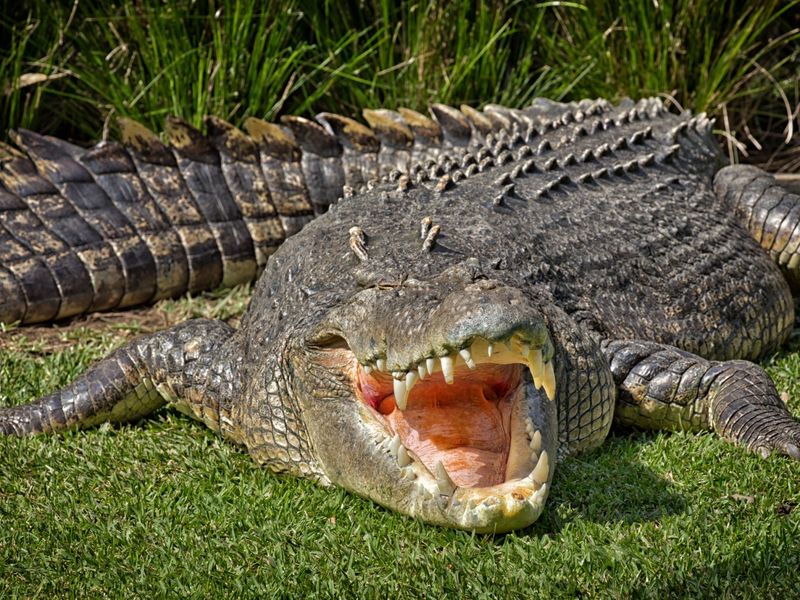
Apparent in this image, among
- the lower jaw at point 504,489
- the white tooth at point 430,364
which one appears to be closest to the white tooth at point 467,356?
the white tooth at point 430,364

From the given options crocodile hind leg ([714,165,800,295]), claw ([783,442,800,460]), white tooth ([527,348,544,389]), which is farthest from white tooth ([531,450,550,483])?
crocodile hind leg ([714,165,800,295])

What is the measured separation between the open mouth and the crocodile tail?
182 cm

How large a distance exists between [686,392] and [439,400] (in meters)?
1.09

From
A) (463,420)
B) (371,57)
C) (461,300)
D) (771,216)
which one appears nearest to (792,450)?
(463,420)

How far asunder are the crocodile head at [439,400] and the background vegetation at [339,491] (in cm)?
15

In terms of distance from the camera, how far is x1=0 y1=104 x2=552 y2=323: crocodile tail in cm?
518

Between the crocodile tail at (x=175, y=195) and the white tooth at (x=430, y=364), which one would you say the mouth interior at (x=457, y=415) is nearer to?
the white tooth at (x=430, y=364)

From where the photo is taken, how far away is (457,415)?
11.0ft

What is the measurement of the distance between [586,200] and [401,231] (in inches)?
43.4

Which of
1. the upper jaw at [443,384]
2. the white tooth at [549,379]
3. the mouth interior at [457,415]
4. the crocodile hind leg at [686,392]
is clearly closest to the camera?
the upper jaw at [443,384]

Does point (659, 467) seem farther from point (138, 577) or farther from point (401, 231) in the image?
point (138, 577)

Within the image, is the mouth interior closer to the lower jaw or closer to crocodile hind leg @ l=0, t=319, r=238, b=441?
the lower jaw

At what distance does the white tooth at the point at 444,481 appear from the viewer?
300 cm

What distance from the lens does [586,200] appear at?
4.59 metres
